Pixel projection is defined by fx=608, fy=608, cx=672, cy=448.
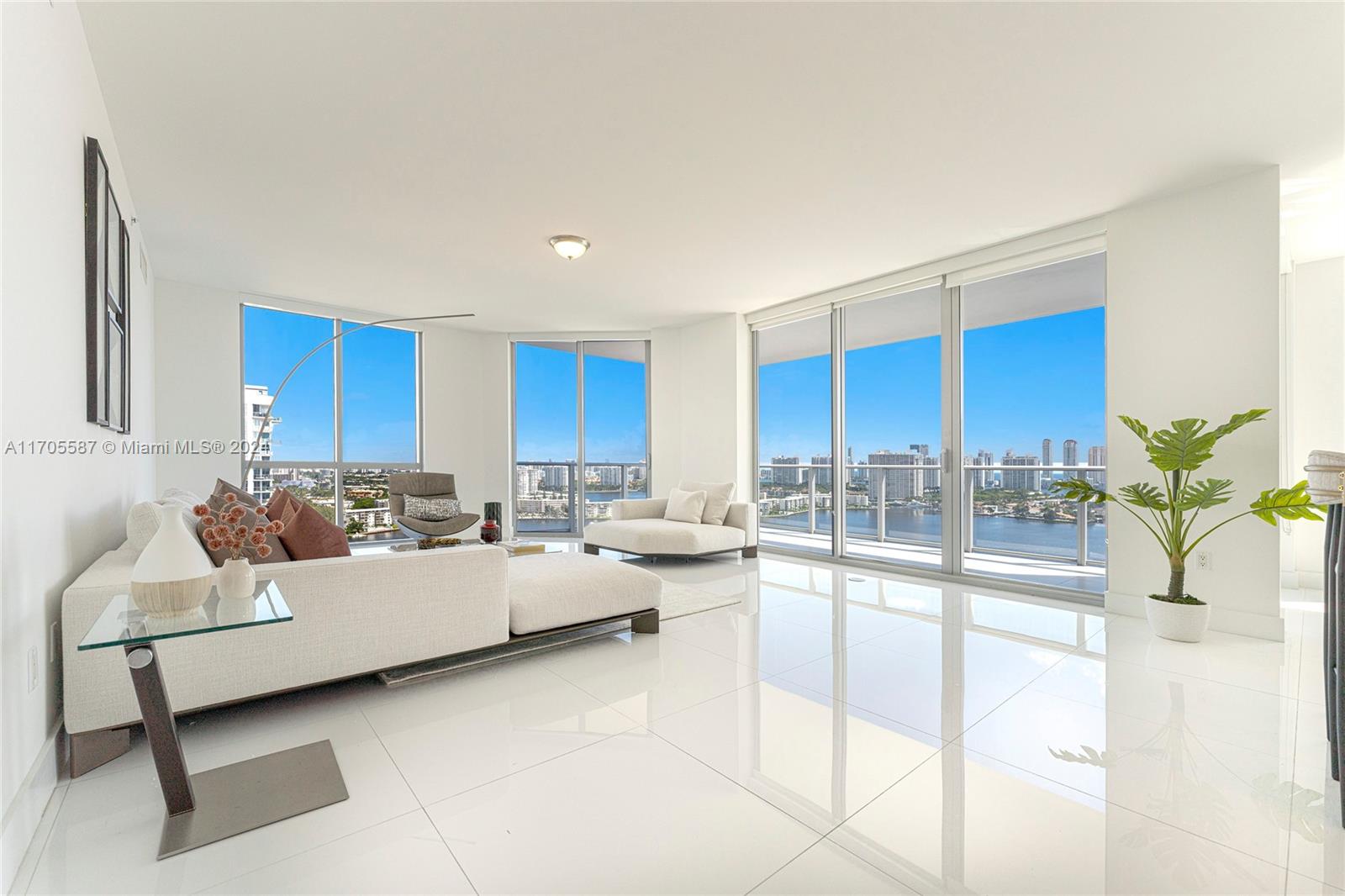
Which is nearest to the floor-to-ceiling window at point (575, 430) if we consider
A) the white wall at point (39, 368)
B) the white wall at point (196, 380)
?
the white wall at point (196, 380)

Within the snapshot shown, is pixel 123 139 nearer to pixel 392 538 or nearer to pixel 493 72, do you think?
pixel 493 72

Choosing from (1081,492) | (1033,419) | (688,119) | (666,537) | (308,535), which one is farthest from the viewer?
(666,537)

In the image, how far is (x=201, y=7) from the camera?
2.11 metres

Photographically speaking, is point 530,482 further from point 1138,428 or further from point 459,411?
point 1138,428

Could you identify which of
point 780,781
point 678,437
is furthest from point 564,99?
point 678,437

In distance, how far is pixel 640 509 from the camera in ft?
20.8

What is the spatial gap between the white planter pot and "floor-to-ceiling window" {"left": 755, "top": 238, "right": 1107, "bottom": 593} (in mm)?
947

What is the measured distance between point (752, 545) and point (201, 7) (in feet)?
17.2

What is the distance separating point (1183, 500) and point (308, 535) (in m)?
4.33

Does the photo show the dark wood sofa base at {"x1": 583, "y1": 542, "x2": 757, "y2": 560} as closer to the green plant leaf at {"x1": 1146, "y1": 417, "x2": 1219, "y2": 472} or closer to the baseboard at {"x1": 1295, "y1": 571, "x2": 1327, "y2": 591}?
the green plant leaf at {"x1": 1146, "y1": 417, "x2": 1219, "y2": 472}

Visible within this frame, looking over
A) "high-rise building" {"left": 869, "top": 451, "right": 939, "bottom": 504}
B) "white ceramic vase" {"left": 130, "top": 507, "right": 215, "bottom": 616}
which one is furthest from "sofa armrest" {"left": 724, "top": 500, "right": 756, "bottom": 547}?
"white ceramic vase" {"left": 130, "top": 507, "right": 215, "bottom": 616}

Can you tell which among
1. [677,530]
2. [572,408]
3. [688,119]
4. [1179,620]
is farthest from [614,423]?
[1179,620]

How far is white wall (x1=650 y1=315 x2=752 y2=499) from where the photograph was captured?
6.60 meters

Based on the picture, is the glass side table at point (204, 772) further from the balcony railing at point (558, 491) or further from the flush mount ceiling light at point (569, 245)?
the balcony railing at point (558, 491)
